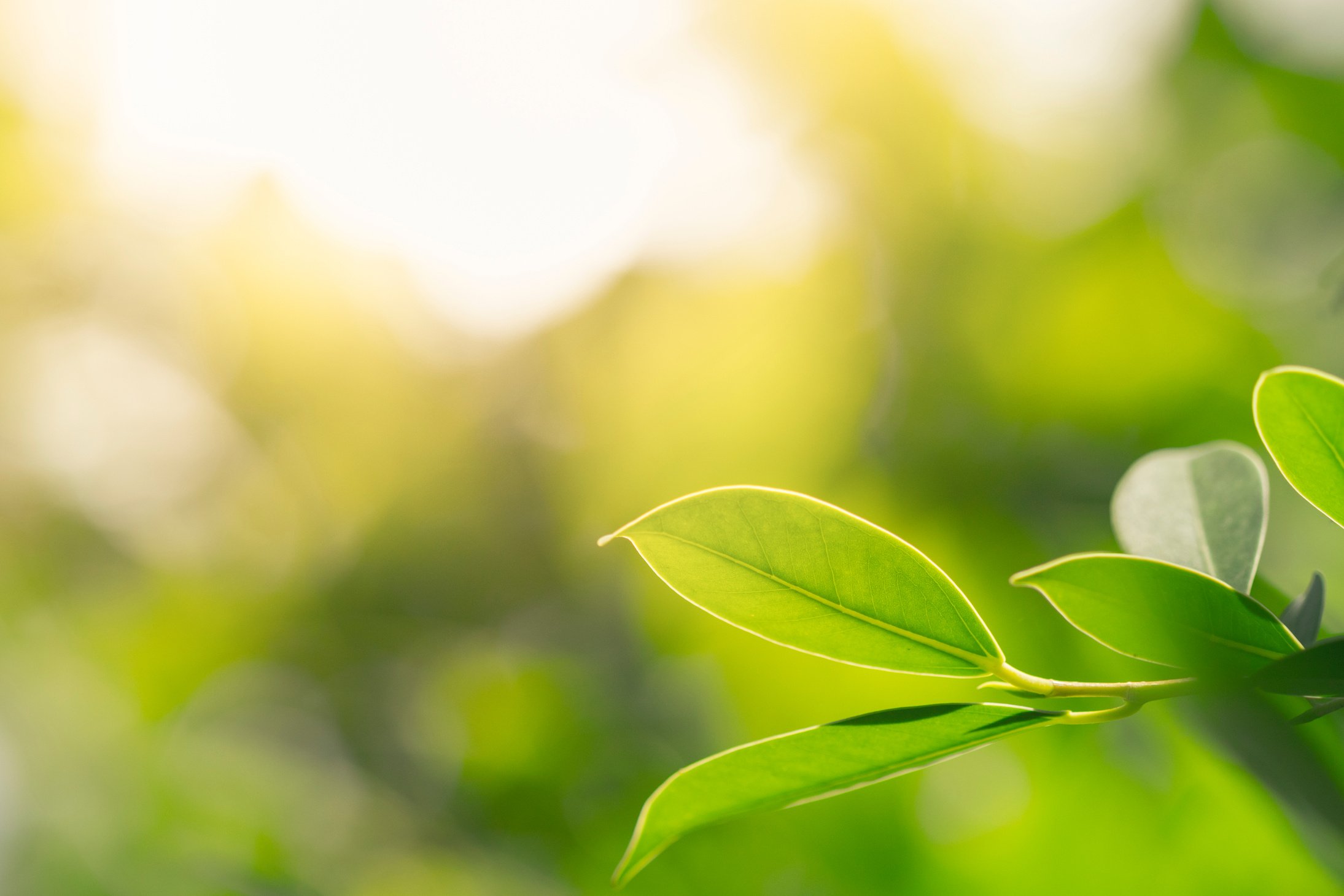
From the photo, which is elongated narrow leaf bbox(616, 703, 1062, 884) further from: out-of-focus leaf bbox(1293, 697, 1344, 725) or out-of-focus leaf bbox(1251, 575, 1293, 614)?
out-of-focus leaf bbox(1251, 575, 1293, 614)

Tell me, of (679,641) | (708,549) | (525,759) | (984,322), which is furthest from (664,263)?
(708,549)

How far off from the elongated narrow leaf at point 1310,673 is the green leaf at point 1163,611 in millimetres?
17

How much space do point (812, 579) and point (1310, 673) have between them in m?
0.07

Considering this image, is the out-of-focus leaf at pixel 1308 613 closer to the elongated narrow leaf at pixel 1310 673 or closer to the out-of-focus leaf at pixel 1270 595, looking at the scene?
the elongated narrow leaf at pixel 1310 673

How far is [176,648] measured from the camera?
133cm

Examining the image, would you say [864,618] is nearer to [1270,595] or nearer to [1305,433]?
[1305,433]

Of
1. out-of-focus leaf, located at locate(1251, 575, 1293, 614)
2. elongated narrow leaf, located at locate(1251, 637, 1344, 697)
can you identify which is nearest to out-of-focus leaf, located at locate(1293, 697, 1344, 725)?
elongated narrow leaf, located at locate(1251, 637, 1344, 697)

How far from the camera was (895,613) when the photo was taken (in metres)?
0.14

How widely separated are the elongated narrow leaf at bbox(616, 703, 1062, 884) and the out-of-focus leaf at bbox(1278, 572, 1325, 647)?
71 millimetres

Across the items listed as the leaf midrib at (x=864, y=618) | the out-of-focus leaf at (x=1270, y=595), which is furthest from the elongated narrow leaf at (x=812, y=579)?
the out-of-focus leaf at (x=1270, y=595)

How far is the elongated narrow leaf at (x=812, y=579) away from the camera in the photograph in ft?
0.45

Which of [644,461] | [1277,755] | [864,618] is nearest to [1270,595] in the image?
[1277,755]

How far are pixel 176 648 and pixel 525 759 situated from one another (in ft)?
2.51

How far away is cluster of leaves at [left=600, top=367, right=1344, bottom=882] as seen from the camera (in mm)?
132
